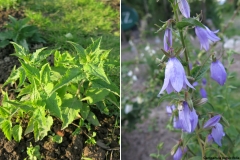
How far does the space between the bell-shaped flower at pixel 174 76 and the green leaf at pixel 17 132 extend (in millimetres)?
1066

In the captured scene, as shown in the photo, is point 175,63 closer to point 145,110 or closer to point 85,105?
point 85,105

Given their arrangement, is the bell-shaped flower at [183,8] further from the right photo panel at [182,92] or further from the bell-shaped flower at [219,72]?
the bell-shaped flower at [219,72]

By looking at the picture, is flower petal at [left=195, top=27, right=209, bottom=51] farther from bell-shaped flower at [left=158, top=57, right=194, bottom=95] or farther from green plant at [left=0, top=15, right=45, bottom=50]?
green plant at [left=0, top=15, right=45, bottom=50]

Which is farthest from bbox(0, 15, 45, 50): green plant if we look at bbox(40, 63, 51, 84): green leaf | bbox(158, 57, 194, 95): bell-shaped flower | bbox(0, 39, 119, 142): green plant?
bbox(158, 57, 194, 95): bell-shaped flower

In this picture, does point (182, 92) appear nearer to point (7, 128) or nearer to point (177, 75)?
point (177, 75)

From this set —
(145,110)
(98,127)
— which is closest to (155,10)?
(145,110)

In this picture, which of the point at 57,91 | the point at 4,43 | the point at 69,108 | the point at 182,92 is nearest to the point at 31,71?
the point at 57,91

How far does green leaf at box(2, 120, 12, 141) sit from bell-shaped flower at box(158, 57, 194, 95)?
1.06 meters

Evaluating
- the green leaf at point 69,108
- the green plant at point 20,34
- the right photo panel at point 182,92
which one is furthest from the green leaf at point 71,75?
the green plant at point 20,34

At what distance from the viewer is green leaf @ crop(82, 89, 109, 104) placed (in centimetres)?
213

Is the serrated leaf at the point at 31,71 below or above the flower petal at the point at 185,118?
below

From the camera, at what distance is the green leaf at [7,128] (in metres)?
2.02

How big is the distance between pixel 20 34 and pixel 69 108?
1142 millimetres

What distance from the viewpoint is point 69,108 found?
2041 mm
